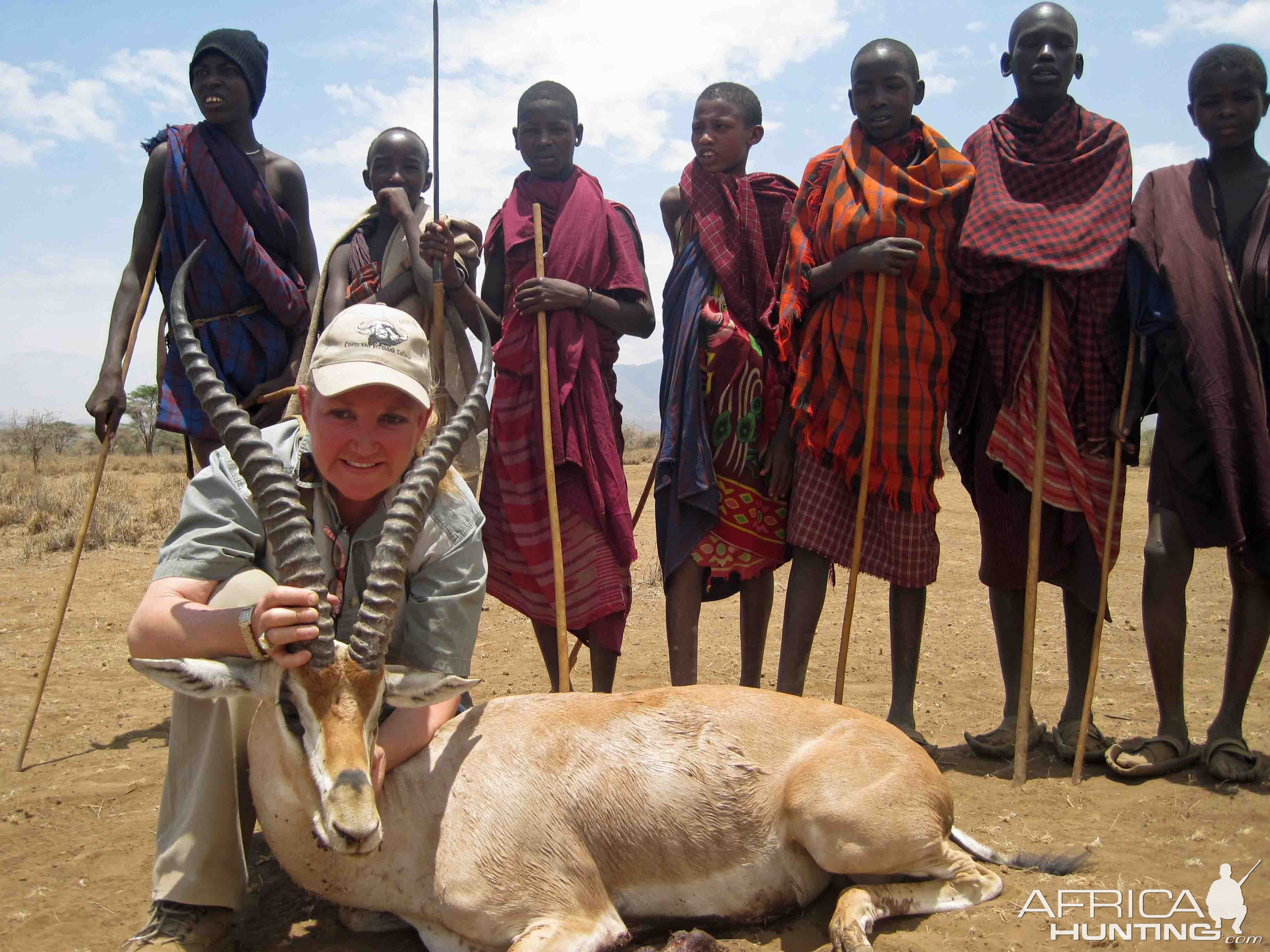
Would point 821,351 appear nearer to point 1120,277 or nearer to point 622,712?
point 1120,277

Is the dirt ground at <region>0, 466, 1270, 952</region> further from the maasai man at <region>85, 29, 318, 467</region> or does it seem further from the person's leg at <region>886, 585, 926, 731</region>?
the maasai man at <region>85, 29, 318, 467</region>

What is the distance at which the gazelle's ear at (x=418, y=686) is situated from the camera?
2.94 m

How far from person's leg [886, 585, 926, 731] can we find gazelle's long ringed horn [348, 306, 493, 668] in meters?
2.56

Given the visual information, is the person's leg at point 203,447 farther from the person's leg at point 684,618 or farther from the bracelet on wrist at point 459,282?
the person's leg at point 684,618

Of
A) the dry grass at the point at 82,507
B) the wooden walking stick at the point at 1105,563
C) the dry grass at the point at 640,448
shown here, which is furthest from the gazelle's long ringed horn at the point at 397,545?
the dry grass at the point at 640,448

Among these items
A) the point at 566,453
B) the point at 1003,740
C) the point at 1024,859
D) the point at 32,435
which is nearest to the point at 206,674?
the point at 566,453

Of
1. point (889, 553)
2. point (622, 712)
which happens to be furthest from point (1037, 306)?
A: point (622, 712)

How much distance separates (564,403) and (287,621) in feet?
8.23

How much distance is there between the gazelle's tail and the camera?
3547mm

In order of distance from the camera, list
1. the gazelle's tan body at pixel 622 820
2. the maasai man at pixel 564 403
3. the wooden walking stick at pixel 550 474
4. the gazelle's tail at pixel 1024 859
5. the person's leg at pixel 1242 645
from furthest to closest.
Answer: the maasai man at pixel 564 403, the wooden walking stick at pixel 550 474, the person's leg at pixel 1242 645, the gazelle's tail at pixel 1024 859, the gazelle's tan body at pixel 622 820

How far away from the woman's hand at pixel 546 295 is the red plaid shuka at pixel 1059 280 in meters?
1.82

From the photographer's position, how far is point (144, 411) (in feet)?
110

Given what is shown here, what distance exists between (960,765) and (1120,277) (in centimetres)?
238

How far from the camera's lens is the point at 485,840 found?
3.12m
